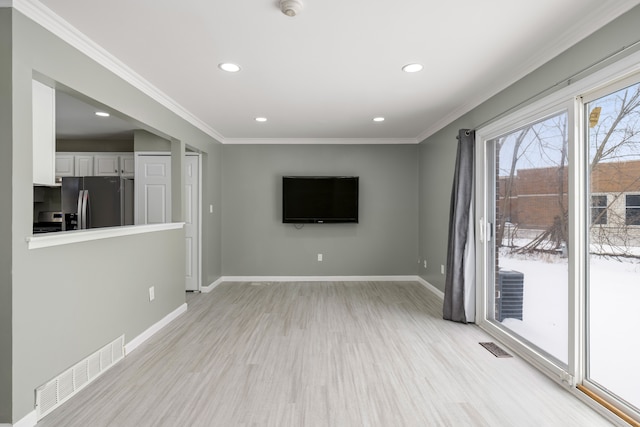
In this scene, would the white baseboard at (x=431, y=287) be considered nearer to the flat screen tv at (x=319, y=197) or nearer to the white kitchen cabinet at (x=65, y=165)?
the flat screen tv at (x=319, y=197)

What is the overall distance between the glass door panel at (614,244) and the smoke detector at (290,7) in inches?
77.9

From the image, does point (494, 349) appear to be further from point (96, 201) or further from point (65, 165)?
point (65, 165)

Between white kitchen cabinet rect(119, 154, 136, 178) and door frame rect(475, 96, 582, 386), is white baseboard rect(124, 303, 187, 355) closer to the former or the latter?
white kitchen cabinet rect(119, 154, 136, 178)

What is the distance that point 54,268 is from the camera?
6.63ft

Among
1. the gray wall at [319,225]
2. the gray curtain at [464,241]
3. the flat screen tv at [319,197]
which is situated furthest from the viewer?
the gray wall at [319,225]

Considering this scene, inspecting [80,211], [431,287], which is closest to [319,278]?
[431,287]

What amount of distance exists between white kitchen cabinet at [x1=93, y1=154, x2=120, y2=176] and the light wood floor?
9.25 feet

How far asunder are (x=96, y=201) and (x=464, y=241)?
197 inches

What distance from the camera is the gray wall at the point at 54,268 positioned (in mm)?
1736

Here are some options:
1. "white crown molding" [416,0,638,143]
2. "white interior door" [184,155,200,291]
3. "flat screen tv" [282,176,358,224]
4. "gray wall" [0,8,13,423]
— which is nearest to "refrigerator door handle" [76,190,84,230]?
"white interior door" [184,155,200,291]

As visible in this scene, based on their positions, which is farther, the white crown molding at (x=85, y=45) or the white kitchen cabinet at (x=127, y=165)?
the white kitchen cabinet at (x=127, y=165)

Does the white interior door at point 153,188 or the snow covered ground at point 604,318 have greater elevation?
the white interior door at point 153,188

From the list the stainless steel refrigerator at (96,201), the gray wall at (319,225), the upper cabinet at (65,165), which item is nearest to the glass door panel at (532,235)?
the gray wall at (319,225)

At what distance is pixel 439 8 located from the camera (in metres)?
1.88
